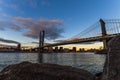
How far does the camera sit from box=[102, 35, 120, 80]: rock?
151 inches

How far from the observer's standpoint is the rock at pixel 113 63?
3.85m

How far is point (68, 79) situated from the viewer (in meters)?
4.38

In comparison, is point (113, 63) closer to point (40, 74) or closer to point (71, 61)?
point (40, 74)

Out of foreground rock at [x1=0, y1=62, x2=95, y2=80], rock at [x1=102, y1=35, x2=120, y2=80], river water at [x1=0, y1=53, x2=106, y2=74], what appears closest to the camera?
rock at [x1=102, y1=35, x2=120, y2=80]

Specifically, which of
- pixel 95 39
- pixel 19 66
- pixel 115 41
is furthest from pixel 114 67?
pixel 95 39

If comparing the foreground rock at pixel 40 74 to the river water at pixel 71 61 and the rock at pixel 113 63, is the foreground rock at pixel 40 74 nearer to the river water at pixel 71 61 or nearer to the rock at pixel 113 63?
the rock at pixel 113 63

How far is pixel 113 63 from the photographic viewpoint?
3.95m

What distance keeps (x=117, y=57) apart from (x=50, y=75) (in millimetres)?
1636

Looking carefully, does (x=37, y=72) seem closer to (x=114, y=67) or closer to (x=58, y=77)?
(x=58, y=77)

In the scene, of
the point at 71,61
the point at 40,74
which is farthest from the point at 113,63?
the point at 71,61

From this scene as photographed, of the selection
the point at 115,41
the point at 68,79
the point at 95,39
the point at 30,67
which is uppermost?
the point at 95,39

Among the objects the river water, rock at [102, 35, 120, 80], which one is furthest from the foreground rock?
the river water

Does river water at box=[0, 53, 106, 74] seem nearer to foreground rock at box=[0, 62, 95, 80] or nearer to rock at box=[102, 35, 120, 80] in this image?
foreground rock at box=[0, 62, 95, 80]

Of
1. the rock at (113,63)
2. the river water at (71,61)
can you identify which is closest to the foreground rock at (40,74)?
the rock at (113,63)
